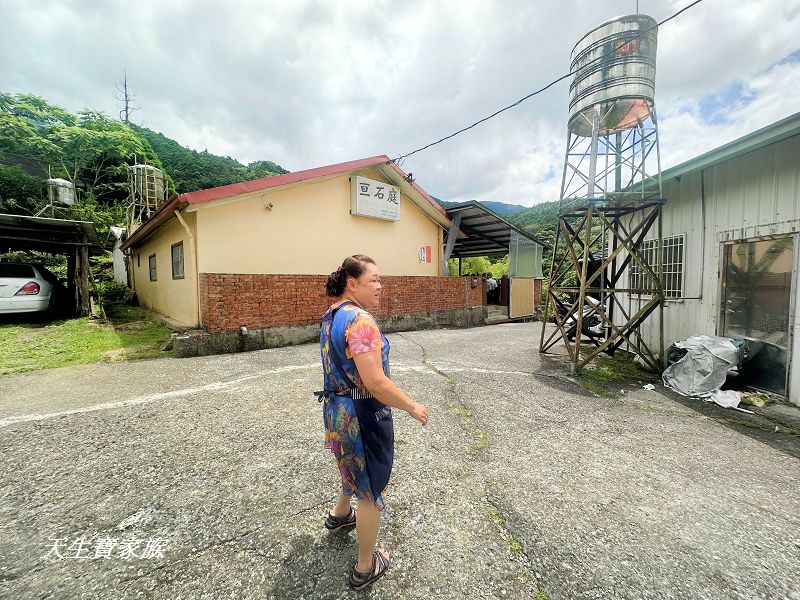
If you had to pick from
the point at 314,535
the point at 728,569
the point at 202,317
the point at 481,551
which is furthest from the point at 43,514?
the point at 202,317

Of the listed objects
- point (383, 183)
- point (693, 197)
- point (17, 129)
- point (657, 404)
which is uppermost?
point (17, 129)

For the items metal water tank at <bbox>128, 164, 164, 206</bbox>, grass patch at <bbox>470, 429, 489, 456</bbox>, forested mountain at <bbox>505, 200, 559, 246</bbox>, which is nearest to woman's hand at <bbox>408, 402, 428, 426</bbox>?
grass patch at <bbox>470, 429, 489, 456</bbox>

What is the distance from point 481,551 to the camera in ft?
5.76

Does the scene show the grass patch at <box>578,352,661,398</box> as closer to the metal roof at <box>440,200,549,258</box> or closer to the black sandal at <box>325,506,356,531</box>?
the black sandal at <box>325,506,356,531</box>

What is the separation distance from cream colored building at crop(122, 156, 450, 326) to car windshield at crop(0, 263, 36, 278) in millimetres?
2384

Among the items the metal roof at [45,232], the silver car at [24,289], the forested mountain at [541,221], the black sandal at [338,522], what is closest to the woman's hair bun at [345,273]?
the black sandal at [338,522]

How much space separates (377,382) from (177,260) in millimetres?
8300

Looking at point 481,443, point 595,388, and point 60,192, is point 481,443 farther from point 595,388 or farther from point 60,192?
point 60,192

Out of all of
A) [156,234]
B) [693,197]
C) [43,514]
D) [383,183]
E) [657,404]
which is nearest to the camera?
[43,514]

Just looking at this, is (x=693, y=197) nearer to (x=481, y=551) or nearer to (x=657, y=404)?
(x=657, y=404)

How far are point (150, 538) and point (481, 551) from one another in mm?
1836

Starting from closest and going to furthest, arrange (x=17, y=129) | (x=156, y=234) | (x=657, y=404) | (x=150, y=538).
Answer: (x=150, y=538) → (x=657, y=404) → (x=156, y=234) → (x=17, y=129)

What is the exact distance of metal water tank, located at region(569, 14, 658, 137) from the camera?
16.3 ft

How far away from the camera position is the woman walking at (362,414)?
57.7 inches
